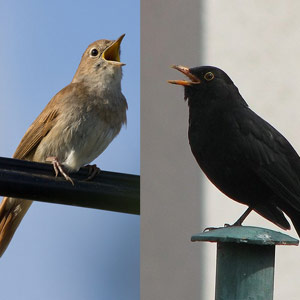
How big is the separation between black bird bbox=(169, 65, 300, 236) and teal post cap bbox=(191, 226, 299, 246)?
54 cm

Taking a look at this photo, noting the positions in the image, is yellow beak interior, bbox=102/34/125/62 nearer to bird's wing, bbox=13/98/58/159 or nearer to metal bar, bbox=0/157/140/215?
bird's wing, bbox=13/98/58/159

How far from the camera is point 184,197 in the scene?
9.07ft

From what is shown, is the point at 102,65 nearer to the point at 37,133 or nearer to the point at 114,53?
the point at 114,53

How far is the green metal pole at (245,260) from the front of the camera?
1.38m

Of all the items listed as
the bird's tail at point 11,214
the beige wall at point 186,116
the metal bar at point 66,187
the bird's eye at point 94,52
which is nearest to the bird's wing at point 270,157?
the metal bar at point 66,187

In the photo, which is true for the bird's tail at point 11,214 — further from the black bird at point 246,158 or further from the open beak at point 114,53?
the black bird at point 246,158

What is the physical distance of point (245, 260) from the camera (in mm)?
1407

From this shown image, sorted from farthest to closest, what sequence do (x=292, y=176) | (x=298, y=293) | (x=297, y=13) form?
(x=297, y=13) < (x=298, y=293) < (x=292, y=176)

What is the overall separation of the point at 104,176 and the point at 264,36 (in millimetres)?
1014

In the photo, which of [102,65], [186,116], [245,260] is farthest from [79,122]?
[245,260]

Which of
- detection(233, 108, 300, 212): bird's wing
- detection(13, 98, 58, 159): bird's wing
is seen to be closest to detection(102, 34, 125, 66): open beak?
detection(13, 98, 58, 159): bird's wing

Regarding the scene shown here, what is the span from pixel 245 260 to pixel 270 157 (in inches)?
23.1

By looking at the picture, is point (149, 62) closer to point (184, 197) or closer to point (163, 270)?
point (184, 197)

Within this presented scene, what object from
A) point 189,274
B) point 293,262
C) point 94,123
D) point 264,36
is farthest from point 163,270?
point 264,36
